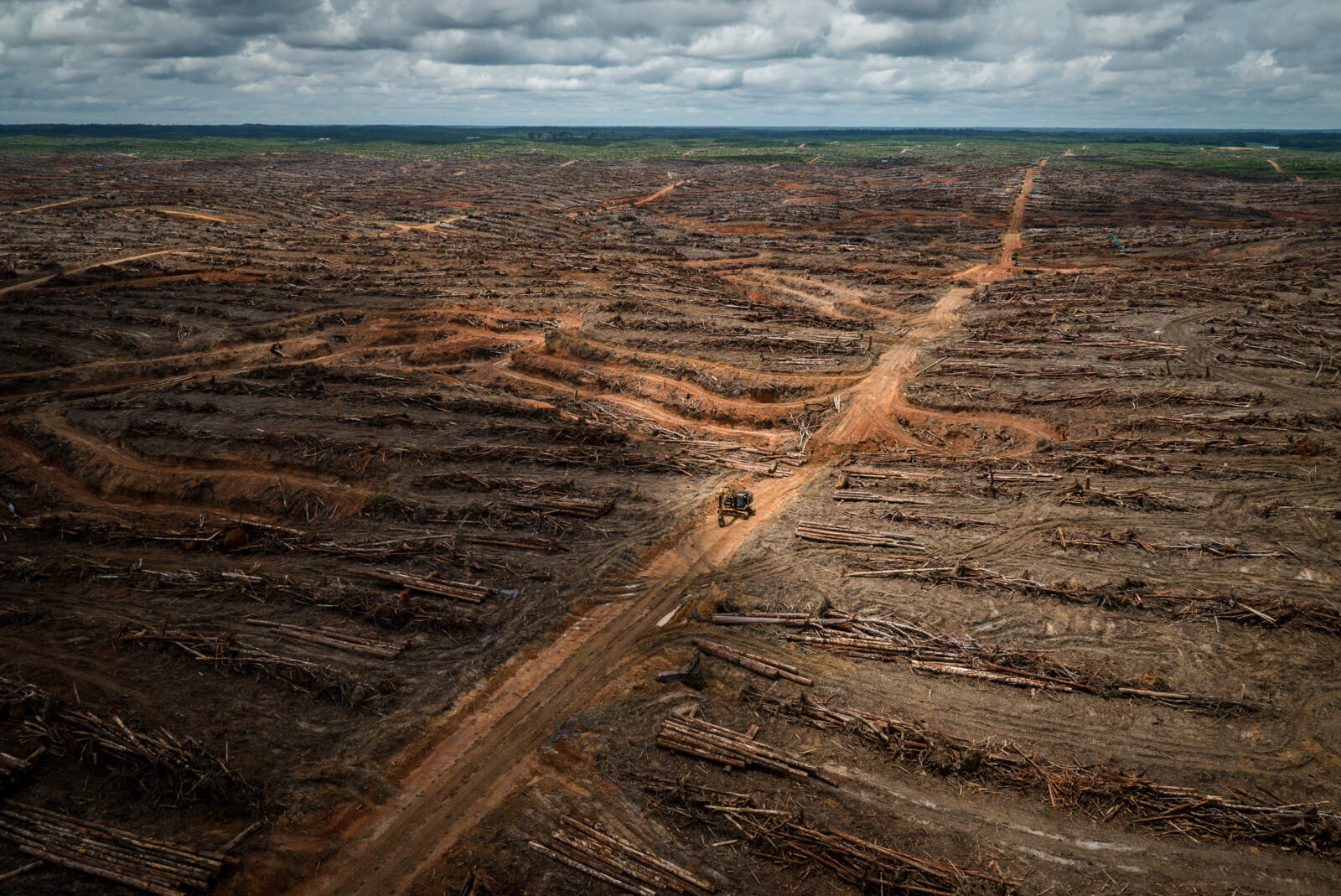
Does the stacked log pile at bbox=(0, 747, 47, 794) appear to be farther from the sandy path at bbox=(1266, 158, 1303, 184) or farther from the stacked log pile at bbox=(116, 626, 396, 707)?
the sandy path at bbox=(1266, 158, 1303, 184)

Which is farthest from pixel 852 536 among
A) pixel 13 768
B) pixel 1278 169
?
pixel 1278 169

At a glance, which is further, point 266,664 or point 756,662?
point 756,662

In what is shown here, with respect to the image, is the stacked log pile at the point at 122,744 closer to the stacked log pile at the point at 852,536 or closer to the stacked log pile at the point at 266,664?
the stacked log pile at the point at 266,664

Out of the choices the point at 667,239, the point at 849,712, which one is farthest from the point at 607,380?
the point at 667,239

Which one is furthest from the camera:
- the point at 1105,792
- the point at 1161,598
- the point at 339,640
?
the point at 1161,598

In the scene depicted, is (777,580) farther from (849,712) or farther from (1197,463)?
(1197,463)

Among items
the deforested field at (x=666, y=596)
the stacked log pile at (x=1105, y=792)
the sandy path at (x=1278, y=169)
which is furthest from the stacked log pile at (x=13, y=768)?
the sandy path at (x=1278, y=169)

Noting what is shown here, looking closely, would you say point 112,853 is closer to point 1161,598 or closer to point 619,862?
point 619,862

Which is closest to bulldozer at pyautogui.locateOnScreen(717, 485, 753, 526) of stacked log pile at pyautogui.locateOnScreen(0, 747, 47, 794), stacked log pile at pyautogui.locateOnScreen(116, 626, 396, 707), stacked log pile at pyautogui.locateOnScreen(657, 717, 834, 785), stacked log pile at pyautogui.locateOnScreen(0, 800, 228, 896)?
stacked log pile at pyautogui.locateOnScreen(657, 717, 834, 785)
